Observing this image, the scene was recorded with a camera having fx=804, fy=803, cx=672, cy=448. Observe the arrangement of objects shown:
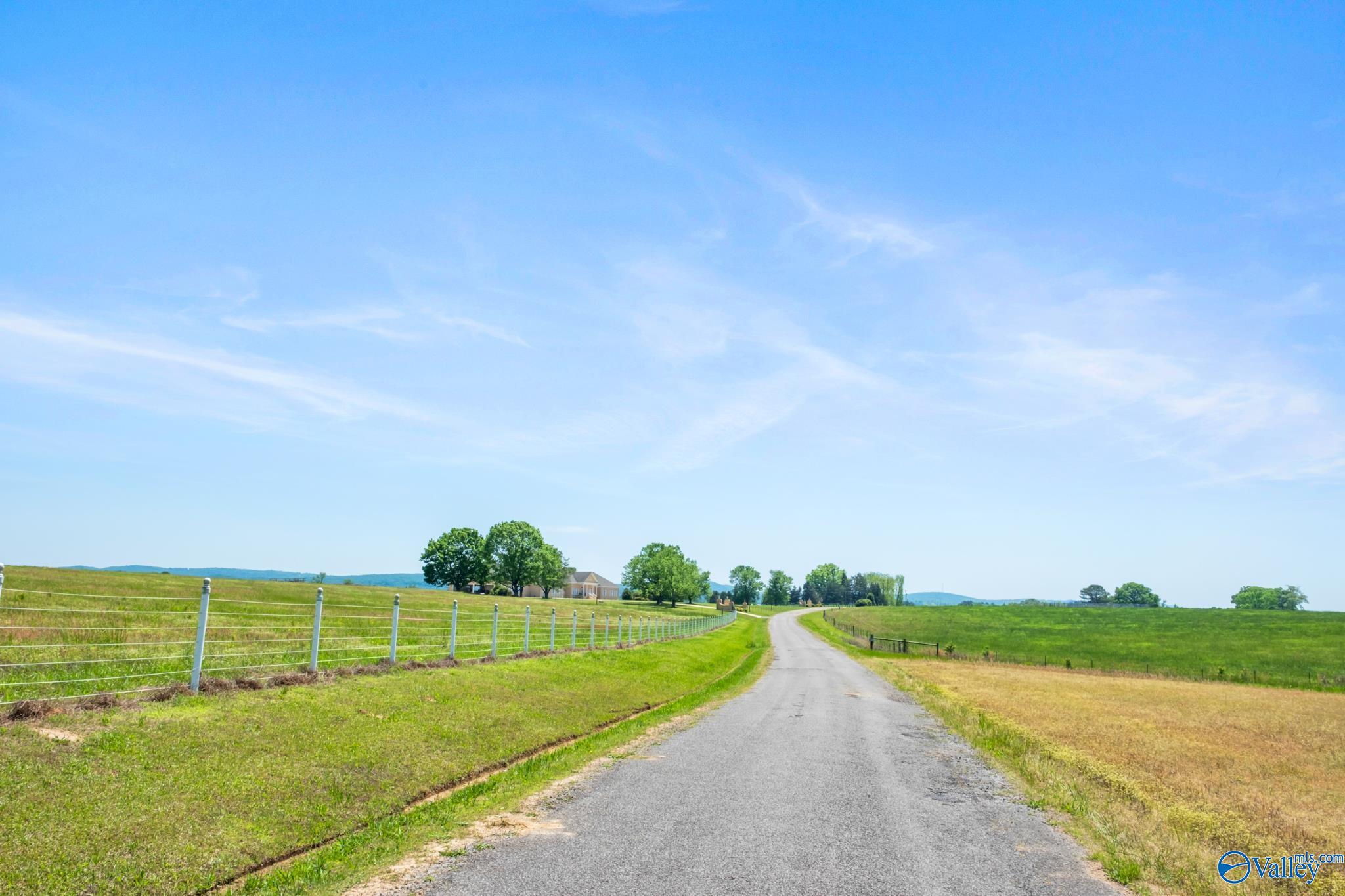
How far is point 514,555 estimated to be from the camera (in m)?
134

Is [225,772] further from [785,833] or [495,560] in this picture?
[495,560]

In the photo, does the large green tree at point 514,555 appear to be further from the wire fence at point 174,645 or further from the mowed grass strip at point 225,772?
the mowed grass strip at point 225,772

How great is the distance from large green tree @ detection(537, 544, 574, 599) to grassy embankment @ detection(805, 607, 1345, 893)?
101 m

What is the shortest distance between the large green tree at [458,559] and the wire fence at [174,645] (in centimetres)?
10046

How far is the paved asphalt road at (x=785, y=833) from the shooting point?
8.02m

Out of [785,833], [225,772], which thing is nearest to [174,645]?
[225,772]

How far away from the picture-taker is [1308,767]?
19.6m

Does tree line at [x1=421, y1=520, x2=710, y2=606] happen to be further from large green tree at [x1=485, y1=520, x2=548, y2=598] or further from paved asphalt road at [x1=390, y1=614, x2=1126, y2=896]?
paved asphalt road at [x1=390, y1=614, x2=1126, y2=896]

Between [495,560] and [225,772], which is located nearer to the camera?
[225,772]

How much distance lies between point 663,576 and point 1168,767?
14741cm

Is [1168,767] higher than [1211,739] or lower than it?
higher

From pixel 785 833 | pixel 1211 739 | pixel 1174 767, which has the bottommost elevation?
pixel 1211 739

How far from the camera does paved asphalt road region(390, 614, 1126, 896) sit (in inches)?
316

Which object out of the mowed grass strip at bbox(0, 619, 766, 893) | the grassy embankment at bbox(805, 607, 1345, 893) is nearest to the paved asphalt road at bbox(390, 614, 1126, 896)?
the grassy embankment at bbox(805, 607, 1345, 893)
